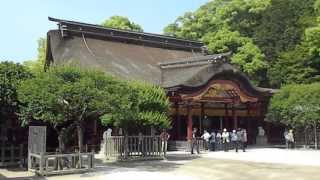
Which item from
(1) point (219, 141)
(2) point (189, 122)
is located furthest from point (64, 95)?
(1) point (219, 141)

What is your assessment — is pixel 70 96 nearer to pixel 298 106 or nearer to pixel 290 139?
pixel 298 106

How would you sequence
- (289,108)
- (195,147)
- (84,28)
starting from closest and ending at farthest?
1. (195,147)
2. (289,108)
3. (84,28)

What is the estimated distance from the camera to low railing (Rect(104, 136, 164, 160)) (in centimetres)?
2323

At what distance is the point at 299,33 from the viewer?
147 ft

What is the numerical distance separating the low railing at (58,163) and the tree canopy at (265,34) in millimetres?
26696

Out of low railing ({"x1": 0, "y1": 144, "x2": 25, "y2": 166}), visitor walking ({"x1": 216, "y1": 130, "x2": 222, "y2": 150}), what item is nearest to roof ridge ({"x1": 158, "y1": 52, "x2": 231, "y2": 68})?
visitor walking ({"x1": 216, "y1": 130, "x2": 222, "y2": 150})

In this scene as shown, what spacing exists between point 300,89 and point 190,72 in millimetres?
7470

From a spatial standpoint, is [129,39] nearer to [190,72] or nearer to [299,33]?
[190,72]

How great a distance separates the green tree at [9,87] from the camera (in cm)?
1992

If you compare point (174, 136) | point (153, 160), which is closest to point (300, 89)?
point (174, 136)

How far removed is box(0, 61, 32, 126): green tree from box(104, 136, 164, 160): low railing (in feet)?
17.1

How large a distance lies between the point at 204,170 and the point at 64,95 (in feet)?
20.2

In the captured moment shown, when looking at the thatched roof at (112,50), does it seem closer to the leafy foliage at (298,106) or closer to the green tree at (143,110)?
the green tree at (143,110)

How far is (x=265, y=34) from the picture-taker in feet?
156
